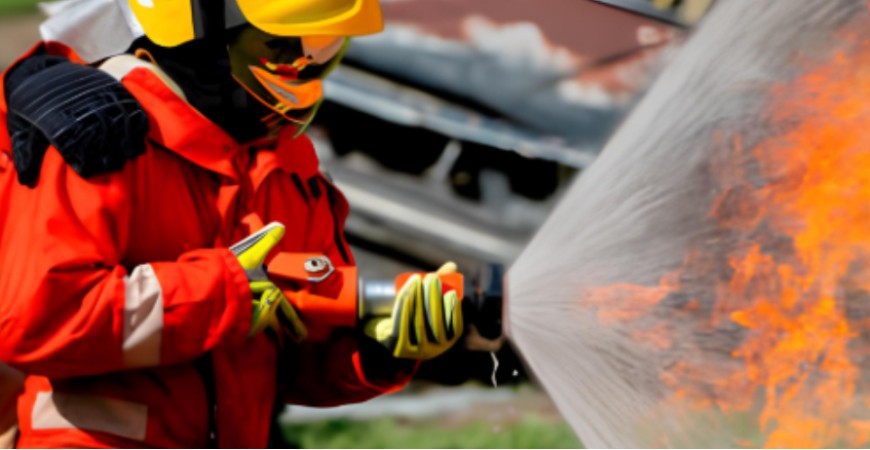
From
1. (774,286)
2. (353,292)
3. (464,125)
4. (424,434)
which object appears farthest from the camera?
(424,434)

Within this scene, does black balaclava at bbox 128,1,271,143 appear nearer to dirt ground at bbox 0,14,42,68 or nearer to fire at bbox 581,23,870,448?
fire at bbox 581,23,870,448

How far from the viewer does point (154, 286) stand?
1.97m

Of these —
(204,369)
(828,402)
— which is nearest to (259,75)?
(204,369)

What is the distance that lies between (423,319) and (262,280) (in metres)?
0.32

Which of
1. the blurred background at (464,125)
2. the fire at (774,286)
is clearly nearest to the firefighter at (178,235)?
the fire at (774,286)

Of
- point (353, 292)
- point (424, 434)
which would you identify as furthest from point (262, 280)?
point (424, 434)

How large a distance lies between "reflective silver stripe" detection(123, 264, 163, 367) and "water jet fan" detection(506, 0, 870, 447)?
67cm

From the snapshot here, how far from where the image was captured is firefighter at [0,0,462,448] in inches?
76.2

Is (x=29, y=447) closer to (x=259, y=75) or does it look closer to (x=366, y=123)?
(x=259, y=75)

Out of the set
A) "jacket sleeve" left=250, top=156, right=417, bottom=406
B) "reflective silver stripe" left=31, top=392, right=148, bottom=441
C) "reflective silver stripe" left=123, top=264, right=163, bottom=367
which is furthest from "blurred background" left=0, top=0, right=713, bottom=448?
"reflective silver stripe" left=123, top=264, right=163, bottom=367

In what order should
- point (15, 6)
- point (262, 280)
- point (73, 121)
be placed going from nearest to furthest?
1. point (73, 121)
2. point (262, 280)
3. point (15, 6)

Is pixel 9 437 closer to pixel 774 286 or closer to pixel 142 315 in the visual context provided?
pixel 142 315

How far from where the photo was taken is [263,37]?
2.24 meters

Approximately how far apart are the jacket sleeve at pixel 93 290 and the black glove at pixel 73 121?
0.03m
